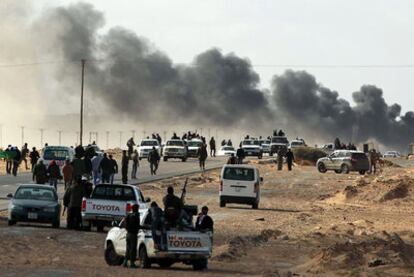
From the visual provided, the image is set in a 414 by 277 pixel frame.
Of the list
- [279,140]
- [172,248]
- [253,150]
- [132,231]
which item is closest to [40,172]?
[132,231]

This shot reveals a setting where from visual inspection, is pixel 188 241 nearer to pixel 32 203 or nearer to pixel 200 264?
pixel 200 264

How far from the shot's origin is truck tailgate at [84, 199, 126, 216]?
33.3 metres

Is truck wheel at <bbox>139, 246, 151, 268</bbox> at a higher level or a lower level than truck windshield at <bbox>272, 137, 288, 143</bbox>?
lower

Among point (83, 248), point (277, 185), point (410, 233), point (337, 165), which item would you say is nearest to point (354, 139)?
point (337, 165)

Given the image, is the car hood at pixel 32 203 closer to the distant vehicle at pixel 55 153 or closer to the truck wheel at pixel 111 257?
the truck wheel at pixel 111 257

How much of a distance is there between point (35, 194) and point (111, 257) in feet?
34.1

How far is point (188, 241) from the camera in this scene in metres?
23.9

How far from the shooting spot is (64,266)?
24516 mm

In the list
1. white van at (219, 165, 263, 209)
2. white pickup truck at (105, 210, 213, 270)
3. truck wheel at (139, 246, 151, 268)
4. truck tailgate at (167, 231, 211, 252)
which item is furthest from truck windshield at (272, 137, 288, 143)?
truck tailgate at (167, 231, 211, 252)

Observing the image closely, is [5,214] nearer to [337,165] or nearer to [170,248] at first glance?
[170,248]

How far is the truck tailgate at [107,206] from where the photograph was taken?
33281mm

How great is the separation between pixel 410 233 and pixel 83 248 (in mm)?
13630

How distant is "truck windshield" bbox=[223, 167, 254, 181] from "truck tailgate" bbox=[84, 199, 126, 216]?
15135 mm

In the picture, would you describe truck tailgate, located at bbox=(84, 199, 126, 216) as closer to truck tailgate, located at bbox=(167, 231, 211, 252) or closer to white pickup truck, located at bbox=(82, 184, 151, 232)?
white pickup truck, located at bbox=(82, 184, 151, 232)
